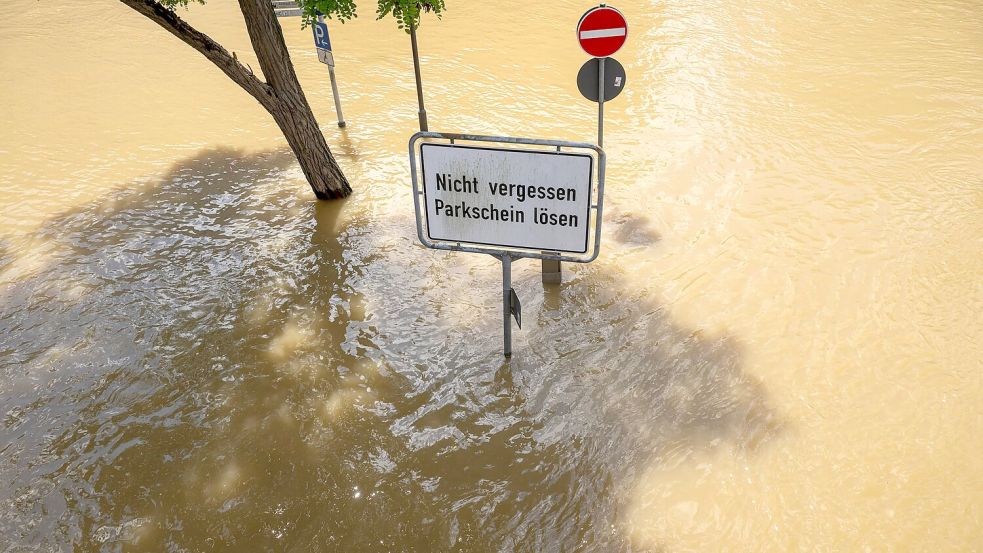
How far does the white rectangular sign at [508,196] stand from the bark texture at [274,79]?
2.93 m

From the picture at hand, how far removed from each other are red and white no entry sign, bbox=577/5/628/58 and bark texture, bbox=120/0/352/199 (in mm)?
2688

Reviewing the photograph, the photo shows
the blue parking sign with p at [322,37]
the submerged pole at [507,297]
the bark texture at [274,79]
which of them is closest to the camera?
the submerged pole at [507,297]

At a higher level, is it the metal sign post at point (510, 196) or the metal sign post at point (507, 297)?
the metal sign post at point (510, 196)

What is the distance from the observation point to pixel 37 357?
14.6 feet

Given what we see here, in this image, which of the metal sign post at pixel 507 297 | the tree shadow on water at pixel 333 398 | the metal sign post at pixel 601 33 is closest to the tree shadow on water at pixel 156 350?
the tree shadow on water at pixel 333 398

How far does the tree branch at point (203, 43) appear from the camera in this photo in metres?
4.98

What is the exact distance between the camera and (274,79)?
5.87 metres

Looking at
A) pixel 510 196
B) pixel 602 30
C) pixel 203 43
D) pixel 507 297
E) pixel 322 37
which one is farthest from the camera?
pixel 322 37

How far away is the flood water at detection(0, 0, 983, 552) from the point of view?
11.0 feet

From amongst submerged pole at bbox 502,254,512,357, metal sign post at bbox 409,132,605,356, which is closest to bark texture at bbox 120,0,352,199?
metal sign post at bbox 409,132,605,356

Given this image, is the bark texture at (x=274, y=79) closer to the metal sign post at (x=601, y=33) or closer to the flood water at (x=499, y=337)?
the flood water at (x=499, y=337)

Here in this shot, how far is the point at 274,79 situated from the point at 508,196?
11.2ft

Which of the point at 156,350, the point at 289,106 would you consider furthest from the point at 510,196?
the point at 289,106

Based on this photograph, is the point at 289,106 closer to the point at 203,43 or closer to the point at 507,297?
the point at 203,43
